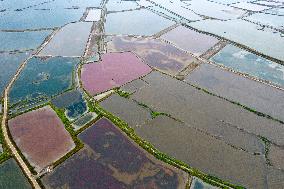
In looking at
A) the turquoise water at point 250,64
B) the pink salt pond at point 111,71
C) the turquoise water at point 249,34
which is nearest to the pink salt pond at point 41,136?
the pink salt pond at point 111,71

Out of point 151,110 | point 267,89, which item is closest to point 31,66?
point 151,110

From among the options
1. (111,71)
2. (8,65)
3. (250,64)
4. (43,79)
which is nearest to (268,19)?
(250,64)

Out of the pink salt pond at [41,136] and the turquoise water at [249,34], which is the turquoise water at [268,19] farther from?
the pink salt pond at [41,136]

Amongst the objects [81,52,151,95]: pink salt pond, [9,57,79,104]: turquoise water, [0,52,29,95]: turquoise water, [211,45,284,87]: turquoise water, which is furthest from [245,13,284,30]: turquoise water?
[0,52,29,95]: turquoise water

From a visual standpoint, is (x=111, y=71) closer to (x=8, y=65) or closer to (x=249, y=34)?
(x=8, y=65)

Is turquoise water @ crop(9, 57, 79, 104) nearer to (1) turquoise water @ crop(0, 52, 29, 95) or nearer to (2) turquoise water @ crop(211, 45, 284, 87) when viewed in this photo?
(1) turquoise water @ crop(0, 52, 29, 95)

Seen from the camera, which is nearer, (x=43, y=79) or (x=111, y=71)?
(x=43, y=79)
